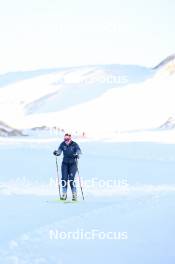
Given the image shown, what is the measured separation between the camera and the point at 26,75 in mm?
54281

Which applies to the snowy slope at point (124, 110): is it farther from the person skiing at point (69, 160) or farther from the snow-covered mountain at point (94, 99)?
the person skiing at point (69, 160)

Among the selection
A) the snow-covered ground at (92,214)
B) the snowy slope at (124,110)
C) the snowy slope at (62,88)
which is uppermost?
the snowy slope at (62,88)

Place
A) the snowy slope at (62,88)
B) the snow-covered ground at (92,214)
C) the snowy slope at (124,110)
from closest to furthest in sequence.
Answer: the snow-covered ground at (92,214) < the snowy slope at (124,110) < the snowy slope at (62,88)

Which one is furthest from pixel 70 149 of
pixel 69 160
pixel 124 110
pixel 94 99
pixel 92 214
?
pixel 94 99

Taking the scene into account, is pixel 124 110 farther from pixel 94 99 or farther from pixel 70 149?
pixel 70 149

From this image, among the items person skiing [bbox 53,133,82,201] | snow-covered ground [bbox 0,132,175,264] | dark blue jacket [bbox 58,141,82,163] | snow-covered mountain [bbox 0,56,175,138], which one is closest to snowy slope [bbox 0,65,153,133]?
snow-covered mountain [bbox 0,56,175,138]

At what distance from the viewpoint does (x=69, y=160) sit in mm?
13039

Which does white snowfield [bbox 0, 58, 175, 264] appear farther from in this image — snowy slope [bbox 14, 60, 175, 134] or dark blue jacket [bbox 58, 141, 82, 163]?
dark blue jacket [bbox 58, 141, 82, 163]

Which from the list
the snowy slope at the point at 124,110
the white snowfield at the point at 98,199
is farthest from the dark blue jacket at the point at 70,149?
the snowy slope at the point at 124,110

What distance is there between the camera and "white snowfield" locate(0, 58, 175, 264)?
356 inches

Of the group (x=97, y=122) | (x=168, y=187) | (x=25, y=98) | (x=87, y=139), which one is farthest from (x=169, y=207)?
(x=25, y=98)

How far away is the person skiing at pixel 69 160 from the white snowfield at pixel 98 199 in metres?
0.36

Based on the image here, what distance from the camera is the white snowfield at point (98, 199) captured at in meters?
9.04

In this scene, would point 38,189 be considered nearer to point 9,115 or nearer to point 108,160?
point 108,160
